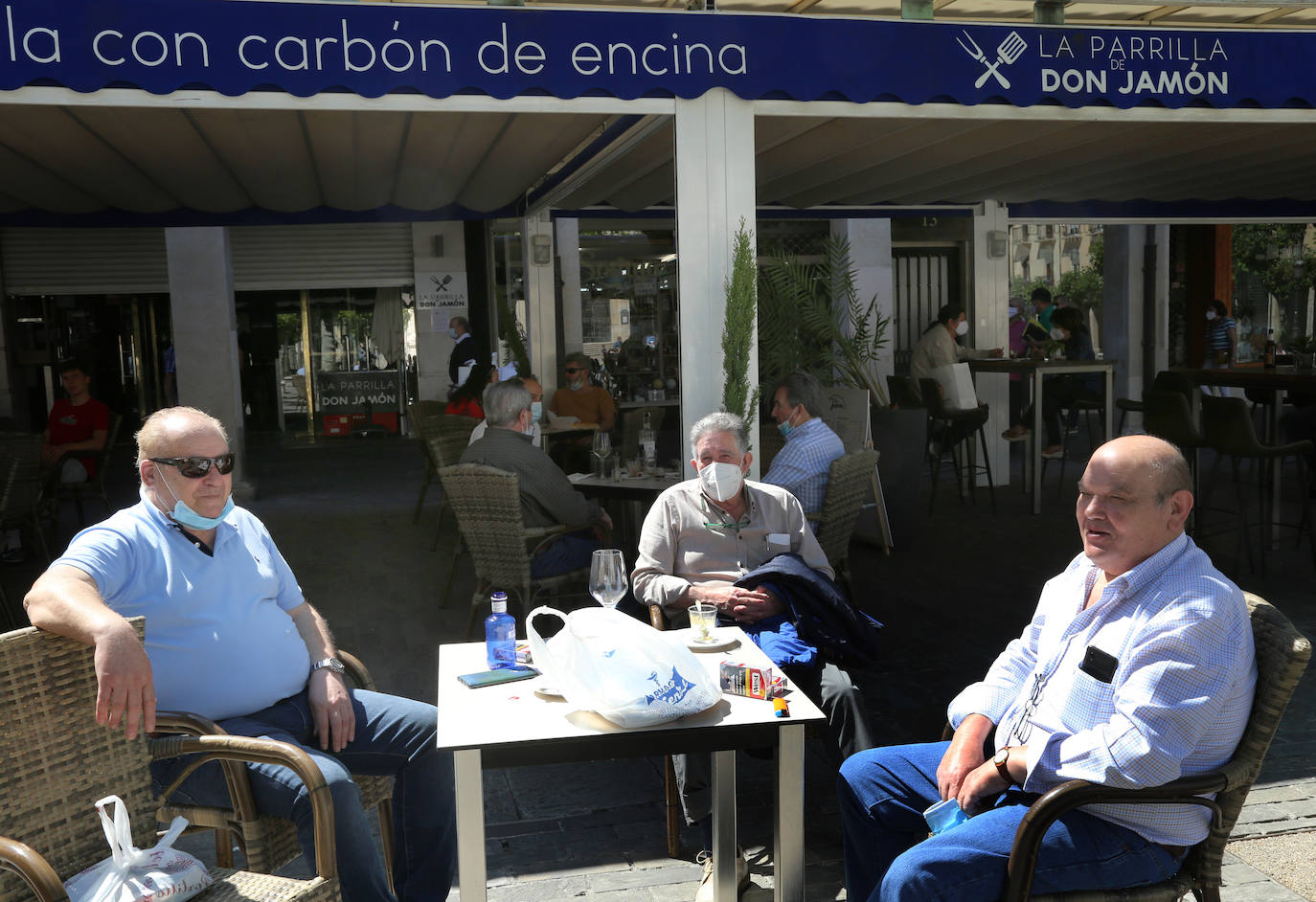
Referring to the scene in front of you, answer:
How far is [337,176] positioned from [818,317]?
11.4 ft

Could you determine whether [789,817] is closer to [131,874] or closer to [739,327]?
[131,874]

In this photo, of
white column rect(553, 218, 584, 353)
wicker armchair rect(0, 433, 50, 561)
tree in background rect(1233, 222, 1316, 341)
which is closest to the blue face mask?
wicker armchair rect(0, 433, 50, 561)

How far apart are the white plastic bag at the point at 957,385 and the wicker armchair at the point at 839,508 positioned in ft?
13.8

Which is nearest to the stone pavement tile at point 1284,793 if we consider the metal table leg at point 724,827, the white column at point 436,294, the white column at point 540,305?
the metal table leg at point 724,827

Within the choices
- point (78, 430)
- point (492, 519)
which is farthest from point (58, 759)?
point (78, 430)

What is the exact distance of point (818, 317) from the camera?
305 inches

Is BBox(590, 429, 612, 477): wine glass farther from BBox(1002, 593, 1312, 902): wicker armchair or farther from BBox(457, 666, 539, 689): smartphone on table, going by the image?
BBox(1002, 593, 1312, 902): wicker armchair

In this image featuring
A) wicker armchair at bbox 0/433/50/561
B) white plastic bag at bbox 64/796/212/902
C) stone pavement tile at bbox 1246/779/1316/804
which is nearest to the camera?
white plastic bag at bbox 64/796/212/902

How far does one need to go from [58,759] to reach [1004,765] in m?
1.81

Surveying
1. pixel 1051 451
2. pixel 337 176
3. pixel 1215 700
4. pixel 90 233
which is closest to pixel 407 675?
pixel 1215 700

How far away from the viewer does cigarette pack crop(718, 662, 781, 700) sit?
7.70ft

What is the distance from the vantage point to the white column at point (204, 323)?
9875mm

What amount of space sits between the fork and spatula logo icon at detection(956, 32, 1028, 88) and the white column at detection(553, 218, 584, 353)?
7.99m

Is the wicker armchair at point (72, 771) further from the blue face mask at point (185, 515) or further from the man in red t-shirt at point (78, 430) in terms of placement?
the man in red t-shirt at point (78, 430)
